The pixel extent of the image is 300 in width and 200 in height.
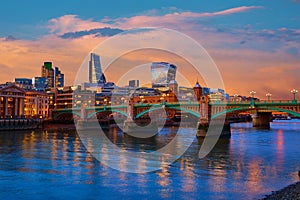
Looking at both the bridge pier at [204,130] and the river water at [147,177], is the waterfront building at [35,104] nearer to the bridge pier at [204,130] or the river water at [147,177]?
the bridge pier at [204,130]

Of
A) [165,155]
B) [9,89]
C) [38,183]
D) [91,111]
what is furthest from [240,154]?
[9,89]

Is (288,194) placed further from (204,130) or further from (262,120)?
(262,120)

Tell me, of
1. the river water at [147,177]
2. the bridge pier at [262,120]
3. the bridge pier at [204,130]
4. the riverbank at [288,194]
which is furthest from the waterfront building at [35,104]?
the riverbank at [288,194]

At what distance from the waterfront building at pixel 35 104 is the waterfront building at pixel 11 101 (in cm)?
861

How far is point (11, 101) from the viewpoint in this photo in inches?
4338

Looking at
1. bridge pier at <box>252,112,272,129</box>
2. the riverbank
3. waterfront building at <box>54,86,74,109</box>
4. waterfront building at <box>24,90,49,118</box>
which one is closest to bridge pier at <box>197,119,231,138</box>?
the riverbank

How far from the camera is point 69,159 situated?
35.6m

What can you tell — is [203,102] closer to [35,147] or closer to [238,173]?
[35,147]

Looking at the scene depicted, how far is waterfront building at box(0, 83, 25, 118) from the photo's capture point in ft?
347

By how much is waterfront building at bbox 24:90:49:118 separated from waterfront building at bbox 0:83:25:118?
861 centimetres

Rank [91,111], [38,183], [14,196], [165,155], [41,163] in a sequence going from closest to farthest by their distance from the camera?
[14,196] → [38,183] → [41,163] → [165,155] → [91,111]

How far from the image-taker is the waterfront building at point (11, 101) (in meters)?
106

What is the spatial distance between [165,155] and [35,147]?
1569cm

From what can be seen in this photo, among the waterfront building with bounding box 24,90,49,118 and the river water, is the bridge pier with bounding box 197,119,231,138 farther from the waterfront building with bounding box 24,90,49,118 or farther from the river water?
the waterfront building with bounding box 24,90,49,118
